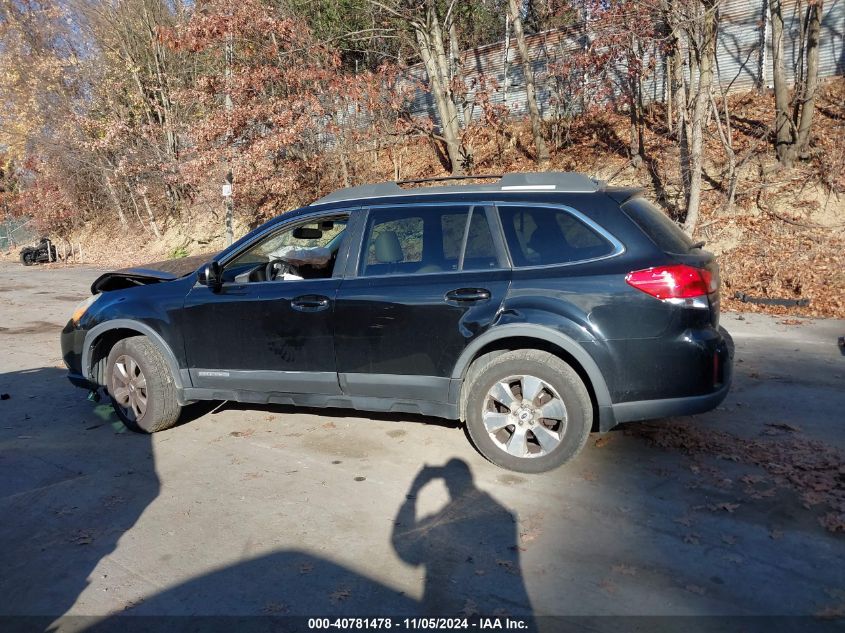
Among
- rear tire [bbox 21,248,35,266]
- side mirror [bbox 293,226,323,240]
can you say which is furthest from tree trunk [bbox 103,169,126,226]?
side mirror [bbox 293,226,323,240]

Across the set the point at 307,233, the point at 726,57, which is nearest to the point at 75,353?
the point at 307,233

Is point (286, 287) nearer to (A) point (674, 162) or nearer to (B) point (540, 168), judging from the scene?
(A) point (674, 162)

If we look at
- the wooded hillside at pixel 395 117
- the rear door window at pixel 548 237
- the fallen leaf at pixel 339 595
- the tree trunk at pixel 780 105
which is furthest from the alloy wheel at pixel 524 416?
the tree trunk at pixel 780 105

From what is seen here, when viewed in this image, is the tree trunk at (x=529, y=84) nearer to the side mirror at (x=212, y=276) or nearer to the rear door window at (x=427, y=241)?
the rear door window at (x=427, y=241)

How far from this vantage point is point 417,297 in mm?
4746

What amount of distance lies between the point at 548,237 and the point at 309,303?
71.5 inches

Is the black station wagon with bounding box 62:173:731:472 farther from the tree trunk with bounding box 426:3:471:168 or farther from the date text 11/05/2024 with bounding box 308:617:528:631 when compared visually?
the tree trunk with bounding box 426:3:471:168

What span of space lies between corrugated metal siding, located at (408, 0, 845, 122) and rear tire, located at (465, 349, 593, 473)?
37.7 feet

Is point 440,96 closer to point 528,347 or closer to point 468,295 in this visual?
point 468,295

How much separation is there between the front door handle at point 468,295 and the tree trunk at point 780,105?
38.5 ft

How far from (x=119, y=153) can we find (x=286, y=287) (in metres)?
26.2

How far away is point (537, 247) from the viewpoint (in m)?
4.60

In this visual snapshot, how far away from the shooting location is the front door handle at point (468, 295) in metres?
4.59

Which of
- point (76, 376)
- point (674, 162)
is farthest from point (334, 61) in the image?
point (76, 376)
